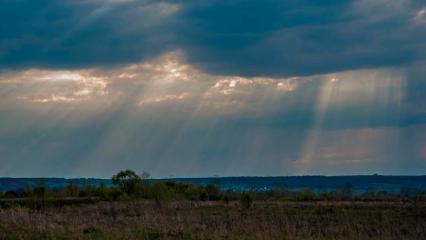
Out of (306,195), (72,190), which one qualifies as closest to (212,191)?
(306,195)

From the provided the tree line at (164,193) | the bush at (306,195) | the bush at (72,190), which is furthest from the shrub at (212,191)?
the bush at (72,190)

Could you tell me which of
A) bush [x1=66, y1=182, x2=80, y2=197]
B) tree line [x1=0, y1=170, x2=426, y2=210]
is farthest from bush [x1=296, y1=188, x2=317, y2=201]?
bush [x1=66, y1=182, x2=80, y2=197]

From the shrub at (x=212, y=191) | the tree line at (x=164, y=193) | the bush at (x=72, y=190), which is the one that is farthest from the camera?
the shrub at (x=212, y=191)

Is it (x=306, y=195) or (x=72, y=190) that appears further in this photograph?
(x=72, y=190)

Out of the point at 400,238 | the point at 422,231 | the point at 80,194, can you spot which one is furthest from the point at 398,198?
the point at 400,238

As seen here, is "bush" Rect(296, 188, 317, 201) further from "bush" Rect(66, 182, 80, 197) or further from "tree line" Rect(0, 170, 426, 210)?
"bush" Rect(66, 182, 80, 197)

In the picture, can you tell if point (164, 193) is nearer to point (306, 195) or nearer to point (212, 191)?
point (212, 191)

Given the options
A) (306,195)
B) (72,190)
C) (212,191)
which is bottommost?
(306,195)

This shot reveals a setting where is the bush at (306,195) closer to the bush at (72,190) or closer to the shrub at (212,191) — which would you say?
the shrub at (212,191)

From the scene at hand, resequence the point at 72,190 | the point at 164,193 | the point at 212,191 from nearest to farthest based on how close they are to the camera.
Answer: the point at 164,193
the point at 72,190
the point at 212,191

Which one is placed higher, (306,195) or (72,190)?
(72,190)

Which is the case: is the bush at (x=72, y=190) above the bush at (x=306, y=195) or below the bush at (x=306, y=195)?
above

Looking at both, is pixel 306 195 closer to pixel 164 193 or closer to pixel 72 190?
pixel 164 193

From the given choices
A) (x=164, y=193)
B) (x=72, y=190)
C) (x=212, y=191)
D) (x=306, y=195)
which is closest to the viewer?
(x=164, y=193)
